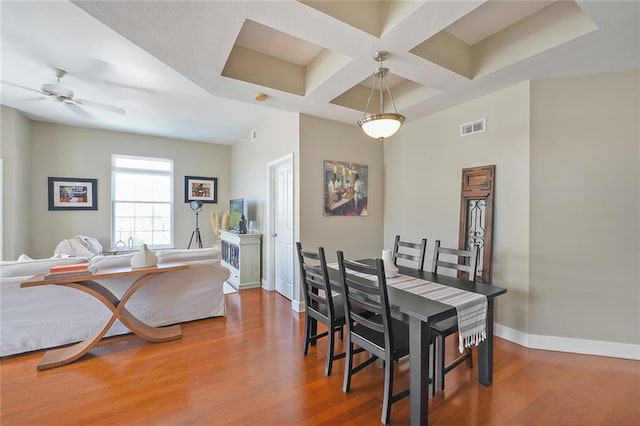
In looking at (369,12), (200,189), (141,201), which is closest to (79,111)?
(141,201)

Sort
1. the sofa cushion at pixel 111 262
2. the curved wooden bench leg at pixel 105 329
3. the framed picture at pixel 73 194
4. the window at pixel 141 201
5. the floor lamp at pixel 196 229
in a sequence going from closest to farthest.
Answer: the curved wooden bench leg at pixel 105 329 < the sofa cushion at pixel 111 262 < the framed picture at pixel 73 194 < the window at pixel 141 201 < the floor lamp at pixel 196 229

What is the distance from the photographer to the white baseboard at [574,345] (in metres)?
2.51

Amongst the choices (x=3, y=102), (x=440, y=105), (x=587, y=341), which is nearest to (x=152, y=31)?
(x=440, y=105)

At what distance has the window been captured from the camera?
5.69 meters

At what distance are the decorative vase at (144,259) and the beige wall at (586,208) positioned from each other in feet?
12.4

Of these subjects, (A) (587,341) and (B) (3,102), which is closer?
(A) (587,341)

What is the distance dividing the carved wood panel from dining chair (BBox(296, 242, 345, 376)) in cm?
170

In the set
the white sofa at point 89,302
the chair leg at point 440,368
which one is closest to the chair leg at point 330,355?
the chair leg at point 440,368

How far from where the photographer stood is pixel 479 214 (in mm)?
3178

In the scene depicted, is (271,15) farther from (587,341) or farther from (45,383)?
(587,341)

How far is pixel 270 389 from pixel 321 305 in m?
0.78

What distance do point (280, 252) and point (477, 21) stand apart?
3.55 m

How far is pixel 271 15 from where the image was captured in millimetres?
Result: 1844

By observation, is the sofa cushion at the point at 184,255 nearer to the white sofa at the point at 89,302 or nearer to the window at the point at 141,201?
the white sofa at the point at 89,302
